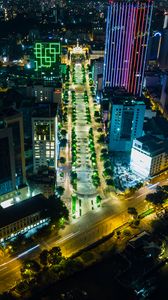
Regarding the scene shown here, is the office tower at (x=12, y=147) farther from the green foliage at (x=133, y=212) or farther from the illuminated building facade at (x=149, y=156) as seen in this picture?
the illuminated building facade at (x=149, y=156)

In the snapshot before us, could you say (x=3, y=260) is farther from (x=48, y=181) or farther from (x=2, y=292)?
(x=48, y=181)

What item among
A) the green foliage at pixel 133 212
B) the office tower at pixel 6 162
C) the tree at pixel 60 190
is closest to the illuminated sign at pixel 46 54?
the tree at pixel 60 190

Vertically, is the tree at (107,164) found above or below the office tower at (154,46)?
below

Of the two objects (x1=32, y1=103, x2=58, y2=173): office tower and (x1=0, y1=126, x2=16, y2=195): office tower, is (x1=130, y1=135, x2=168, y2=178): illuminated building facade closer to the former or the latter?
(x1=32, y1=103, x2=58, y2=173): office tower

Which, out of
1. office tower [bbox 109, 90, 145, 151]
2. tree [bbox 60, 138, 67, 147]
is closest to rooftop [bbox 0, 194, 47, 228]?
tree [bbox 60, 138, 67, 147]

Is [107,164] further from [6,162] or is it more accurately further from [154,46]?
[154,46]
